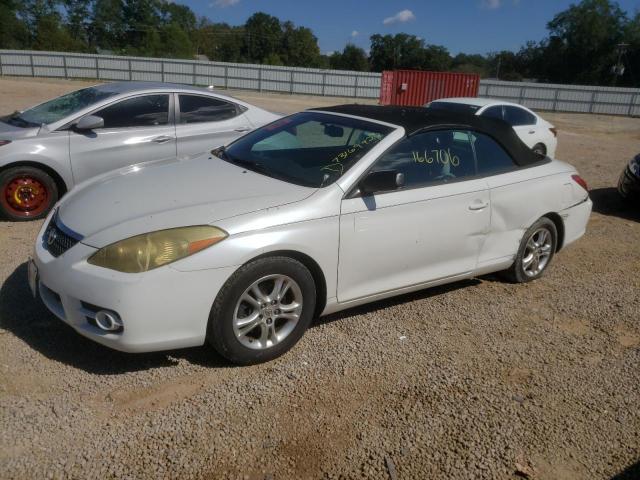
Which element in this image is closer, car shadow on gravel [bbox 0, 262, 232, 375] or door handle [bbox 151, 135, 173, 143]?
car shadow on gravel [bbox 0, 262, 232, 375]

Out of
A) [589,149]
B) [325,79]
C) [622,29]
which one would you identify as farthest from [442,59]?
[589,149]

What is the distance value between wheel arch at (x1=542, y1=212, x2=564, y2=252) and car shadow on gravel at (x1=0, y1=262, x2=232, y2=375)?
10.4 ft

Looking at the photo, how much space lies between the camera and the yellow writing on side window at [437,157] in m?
4.12

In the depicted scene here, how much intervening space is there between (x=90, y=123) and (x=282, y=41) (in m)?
103

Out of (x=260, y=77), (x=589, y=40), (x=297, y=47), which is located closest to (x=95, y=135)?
(x=260, y=77)

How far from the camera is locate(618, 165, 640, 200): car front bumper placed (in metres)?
8.04

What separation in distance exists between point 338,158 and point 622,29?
87.2 meters

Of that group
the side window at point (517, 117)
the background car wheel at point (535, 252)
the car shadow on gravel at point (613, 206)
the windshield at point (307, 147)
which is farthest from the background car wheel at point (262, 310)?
the side window at point (517, 117)

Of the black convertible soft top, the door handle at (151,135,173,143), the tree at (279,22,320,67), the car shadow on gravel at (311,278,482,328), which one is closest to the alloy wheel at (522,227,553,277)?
the car shadow on gravel at (311,278,482,328)

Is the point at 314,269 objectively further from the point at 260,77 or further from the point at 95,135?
the point at 260,77

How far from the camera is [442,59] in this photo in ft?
333

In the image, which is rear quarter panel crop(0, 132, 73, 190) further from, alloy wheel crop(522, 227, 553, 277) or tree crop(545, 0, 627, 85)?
tree crop(545, 0, 627, 85)

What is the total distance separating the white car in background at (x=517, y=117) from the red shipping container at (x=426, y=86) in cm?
977

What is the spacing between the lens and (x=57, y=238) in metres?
3.38
